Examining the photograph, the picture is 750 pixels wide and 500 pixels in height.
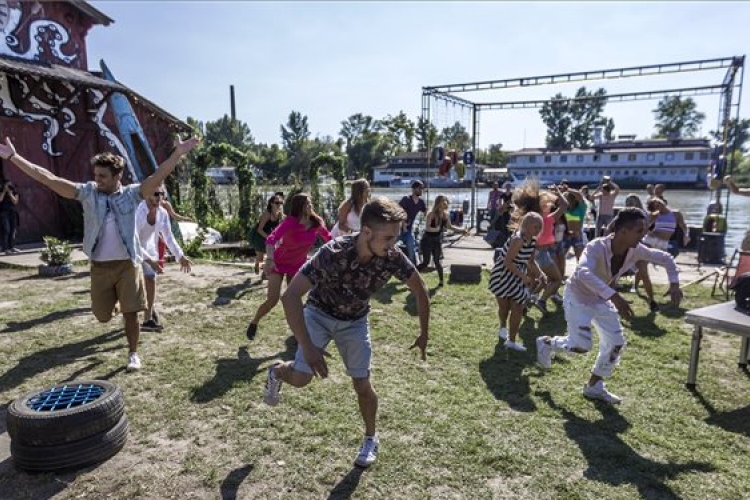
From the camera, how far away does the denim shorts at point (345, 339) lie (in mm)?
3215

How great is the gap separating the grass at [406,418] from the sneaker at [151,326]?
0.17m

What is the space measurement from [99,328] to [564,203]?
6.61m

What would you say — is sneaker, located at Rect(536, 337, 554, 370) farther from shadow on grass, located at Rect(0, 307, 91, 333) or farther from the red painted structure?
the red painted structure

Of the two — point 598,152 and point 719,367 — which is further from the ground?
point 598,152

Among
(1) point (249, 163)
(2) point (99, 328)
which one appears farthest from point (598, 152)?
(2) point (99, 328)

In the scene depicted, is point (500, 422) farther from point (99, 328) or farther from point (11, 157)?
point (99, 328)

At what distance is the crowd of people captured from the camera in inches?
117

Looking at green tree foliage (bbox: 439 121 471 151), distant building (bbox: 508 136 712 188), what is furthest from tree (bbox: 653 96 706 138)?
green tree foliage (bbox: 439 121 471 151)

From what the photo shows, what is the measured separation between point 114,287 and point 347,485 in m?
2.95

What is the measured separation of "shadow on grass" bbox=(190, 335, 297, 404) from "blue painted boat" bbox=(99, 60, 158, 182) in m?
11.8

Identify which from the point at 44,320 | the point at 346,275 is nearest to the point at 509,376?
the point at 346,275

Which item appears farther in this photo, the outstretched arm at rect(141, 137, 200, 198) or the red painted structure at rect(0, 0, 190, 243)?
the red painted structure at rect(0, 0, 190, 243)

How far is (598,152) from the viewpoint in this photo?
67.9 metres

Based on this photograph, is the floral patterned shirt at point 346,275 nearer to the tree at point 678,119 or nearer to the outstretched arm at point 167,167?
the outstretched arm at point 167,167
